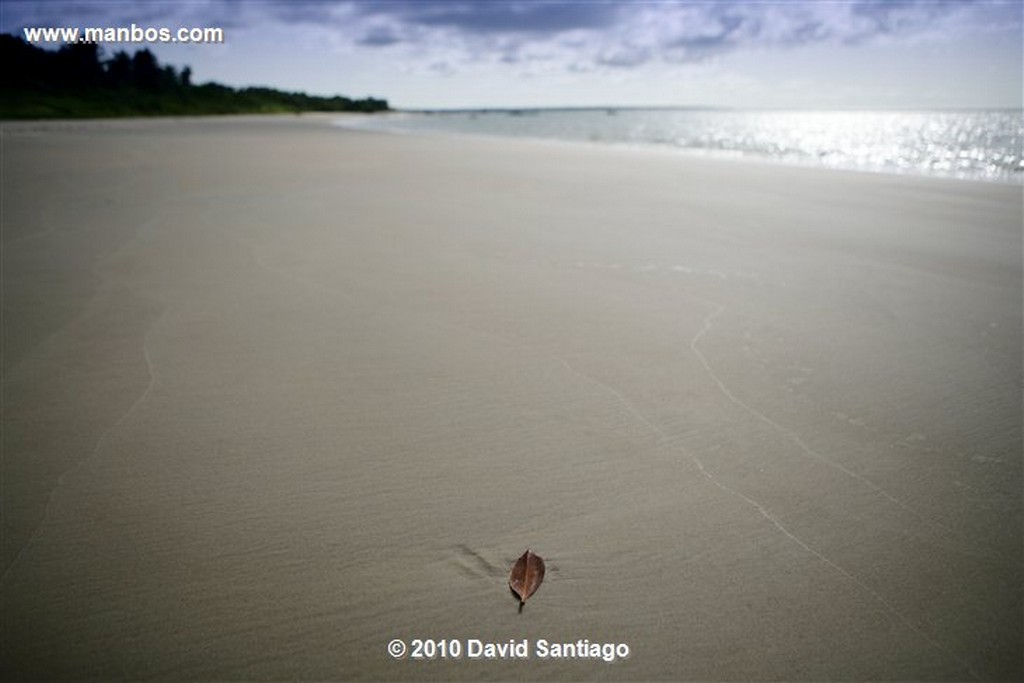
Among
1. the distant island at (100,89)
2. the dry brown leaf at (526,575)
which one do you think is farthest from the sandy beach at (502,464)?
the distant island at (100,89)

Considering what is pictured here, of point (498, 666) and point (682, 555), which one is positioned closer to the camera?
point (498, 666)

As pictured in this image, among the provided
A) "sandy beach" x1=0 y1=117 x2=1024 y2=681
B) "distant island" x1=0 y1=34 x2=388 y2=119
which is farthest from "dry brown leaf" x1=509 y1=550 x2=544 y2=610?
"distant island" x1=0 y1=34 x2=388 y2=119

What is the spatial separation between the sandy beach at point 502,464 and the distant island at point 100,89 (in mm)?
31538

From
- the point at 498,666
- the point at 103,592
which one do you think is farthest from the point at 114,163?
the point at 498,666

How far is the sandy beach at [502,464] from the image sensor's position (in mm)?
1388

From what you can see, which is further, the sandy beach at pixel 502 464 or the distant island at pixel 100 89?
the distant island at pixel 100 89

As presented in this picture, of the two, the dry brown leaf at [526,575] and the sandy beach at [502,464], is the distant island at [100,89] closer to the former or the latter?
the sandy beach at [502,464]

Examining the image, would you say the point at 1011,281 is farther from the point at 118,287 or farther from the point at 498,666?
the point at 118,287

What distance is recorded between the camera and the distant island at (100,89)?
104ft

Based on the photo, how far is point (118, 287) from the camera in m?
3.65

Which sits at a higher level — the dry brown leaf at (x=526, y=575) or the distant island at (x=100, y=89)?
the distant island at (x=100, y=89)

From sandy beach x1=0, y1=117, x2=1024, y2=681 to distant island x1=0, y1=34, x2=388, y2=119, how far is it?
3154 cm

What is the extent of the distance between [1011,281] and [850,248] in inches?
49.2

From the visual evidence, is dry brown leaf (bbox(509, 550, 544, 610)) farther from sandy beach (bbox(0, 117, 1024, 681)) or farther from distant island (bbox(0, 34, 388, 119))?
distant island (bbox(0, 34, 388, 119))
